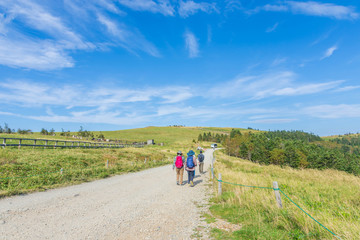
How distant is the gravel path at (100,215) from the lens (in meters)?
5.36

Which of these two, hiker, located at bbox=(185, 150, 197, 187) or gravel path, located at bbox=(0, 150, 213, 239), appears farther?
hiker, located at bbox=(185, 150, 197, 187)

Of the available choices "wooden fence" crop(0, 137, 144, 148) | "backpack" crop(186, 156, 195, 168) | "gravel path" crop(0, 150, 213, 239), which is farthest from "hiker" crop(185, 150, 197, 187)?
"wooden fence" crop(0, 137, 144, 148)

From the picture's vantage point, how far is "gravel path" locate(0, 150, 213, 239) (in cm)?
536

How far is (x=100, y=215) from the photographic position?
6.77m

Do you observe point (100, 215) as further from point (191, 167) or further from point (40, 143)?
point (40, 143)

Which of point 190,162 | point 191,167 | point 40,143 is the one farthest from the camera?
point 40,143

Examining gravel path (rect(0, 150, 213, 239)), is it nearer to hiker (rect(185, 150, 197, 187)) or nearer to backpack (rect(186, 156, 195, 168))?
hiker (rect(185, 150, 197, 187))

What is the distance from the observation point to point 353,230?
4223mm

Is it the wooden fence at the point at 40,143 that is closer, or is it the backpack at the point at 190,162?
the backpack at the point at 190,162

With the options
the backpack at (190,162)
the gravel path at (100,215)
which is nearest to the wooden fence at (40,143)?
the gravel path at (100,215)

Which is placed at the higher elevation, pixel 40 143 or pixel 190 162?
pixel 40 143

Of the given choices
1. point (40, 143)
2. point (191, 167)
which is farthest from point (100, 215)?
point (40, 143)

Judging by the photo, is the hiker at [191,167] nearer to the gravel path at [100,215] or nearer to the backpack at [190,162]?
the backpack at [190,162]

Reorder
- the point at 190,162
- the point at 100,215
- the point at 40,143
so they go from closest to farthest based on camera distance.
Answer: the point at 100,215 < the point at 190,162 < the point at 40,143
